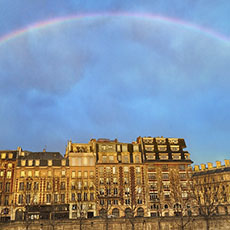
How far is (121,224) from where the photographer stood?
5453cm

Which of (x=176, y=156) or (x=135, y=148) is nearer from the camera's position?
(x=135, y=148)

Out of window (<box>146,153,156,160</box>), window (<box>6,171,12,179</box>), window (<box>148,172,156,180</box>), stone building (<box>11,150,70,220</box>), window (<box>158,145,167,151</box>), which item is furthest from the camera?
window (<box>158,145,167,151</box>)

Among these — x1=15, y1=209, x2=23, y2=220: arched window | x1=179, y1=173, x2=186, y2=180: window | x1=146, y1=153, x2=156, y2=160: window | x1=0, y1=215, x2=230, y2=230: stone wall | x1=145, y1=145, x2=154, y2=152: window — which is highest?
x1=145, y1=145, x2=154, y2=152: window

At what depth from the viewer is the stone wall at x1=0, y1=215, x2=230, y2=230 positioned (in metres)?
51.1

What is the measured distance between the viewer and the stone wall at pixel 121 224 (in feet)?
168

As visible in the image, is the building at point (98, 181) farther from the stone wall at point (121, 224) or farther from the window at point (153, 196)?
the stone wall at point (121, 224)

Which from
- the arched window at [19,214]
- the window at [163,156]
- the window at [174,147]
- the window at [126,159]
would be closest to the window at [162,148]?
the window at [163,156]

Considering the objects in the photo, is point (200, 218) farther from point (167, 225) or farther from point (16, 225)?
point (16, 225)

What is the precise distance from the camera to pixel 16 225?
164 feet

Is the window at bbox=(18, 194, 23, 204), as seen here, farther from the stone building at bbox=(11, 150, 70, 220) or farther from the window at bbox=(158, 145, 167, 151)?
the window at bbox=(158, 145, 167, 151)

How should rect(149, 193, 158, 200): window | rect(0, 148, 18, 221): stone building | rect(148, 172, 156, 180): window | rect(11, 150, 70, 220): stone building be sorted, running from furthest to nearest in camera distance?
1. rect(148, 172, 156, 180): window
2. rect(149, 193, 158, 200): window
3. rect(0, 148, 18, 221): stone building
4. rect(11, 150, 70, 220): stone building

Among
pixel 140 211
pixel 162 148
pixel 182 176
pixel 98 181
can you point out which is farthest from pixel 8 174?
pixel 182 176

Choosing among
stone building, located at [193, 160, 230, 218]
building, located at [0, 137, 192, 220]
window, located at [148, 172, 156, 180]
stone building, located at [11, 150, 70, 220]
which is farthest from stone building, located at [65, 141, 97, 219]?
stone building, located at [193, 160, 230, 218]

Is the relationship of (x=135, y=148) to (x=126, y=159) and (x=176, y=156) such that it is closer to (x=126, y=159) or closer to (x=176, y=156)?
(x=126, y=159)
